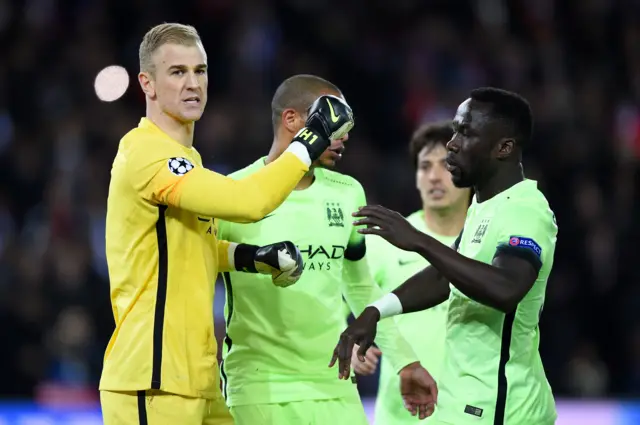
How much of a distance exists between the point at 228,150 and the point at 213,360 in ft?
23.7

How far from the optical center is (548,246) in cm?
488

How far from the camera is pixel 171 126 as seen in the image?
509cm

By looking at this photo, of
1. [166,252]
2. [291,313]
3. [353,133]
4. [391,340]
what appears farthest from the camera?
[353,133]

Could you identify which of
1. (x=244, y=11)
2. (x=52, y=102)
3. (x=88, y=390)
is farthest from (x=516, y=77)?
(x=88, y=390)

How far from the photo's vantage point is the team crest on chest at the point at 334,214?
5812 mm

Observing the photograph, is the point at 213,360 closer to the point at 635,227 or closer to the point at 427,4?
the point at 635,227

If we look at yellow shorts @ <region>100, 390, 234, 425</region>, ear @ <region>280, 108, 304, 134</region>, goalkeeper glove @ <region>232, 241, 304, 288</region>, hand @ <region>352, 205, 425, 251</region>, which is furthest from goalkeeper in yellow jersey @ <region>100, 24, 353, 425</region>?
ear @ <region>280, 108, 304, 134</region>

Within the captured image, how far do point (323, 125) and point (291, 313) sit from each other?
1.06m

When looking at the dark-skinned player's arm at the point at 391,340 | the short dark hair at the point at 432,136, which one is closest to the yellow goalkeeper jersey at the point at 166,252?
the dark-skinned player's arm at the point at 391,340

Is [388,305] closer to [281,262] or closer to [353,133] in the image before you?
[281,262]

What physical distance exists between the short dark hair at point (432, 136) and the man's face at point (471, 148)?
196 centimetres

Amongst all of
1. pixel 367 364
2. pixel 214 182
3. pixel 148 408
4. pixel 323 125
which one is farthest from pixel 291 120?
pixel 148 408

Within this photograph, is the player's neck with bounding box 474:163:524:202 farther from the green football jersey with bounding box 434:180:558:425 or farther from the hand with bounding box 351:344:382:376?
the hand with bounding box 351:344:382:376

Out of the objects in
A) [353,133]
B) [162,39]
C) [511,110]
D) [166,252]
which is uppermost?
[353,133]
